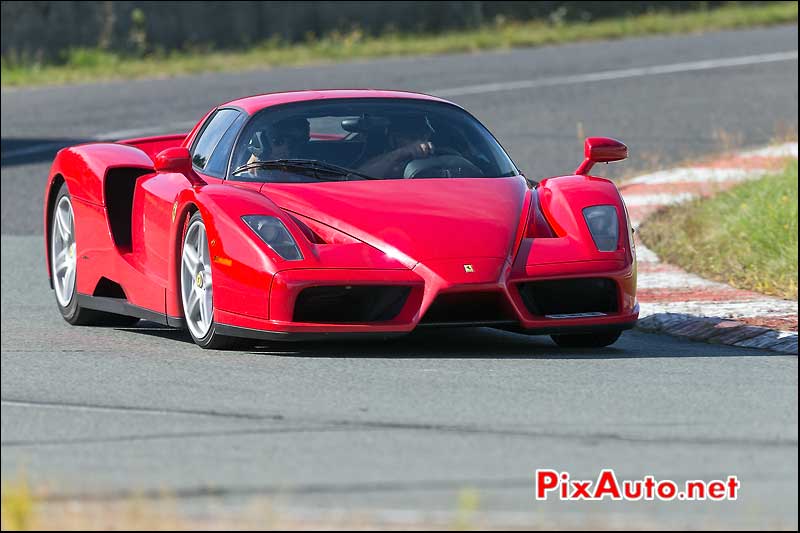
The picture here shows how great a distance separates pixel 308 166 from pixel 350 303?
956 mm

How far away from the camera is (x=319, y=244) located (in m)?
6.22

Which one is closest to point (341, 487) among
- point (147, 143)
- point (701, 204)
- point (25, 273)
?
point (147, 143)

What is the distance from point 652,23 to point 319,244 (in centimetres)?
1899

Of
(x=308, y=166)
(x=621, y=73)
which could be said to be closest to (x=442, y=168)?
(x=308, y=166)

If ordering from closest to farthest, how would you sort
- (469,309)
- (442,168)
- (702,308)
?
1. (469,309)
2. (442,168)
3. (702,308)

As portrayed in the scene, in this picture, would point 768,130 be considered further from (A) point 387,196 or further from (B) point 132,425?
(B) point 132,425

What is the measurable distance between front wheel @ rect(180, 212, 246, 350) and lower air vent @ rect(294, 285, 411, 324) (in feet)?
1.27

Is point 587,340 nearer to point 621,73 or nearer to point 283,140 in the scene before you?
point 283,140

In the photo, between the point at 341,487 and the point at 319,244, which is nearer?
the point at 341,487

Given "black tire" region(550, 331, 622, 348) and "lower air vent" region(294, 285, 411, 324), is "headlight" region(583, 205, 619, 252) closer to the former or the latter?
"black tire" region(550, 331, 622, 348)

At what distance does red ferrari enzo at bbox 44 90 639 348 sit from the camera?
6.12 m

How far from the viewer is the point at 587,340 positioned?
672 cm

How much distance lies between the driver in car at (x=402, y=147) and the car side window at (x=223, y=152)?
24.8 inches

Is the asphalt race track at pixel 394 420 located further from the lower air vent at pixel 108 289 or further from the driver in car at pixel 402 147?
the driver in car at pixel 402 147
